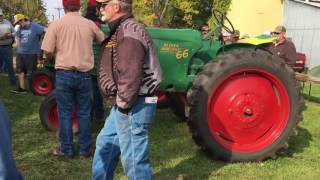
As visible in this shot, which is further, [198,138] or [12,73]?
[12,73]

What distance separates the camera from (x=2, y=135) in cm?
166

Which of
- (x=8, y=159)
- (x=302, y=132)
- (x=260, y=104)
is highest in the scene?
(x=8, y=159)

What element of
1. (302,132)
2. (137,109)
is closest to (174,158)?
(137,109)

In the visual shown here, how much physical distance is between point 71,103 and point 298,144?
2909mm

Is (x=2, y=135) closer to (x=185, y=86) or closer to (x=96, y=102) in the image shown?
(x=185, y=86)

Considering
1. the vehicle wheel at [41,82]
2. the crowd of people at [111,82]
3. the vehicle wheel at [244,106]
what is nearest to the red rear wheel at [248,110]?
the vehicle wheel at [244,106]

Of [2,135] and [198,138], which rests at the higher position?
[2,135]

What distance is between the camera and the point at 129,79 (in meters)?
3.43

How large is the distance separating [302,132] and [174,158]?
2286 millimetres

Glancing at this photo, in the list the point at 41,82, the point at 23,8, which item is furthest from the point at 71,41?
the point at 23,8

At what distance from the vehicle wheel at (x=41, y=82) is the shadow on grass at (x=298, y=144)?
5542 millimetres

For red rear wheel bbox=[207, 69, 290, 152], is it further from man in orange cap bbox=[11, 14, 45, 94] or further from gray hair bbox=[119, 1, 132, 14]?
man in orange cap bbox=[11, 14, 45, 94]

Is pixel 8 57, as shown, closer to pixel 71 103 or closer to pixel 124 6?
→ pixel 71 103

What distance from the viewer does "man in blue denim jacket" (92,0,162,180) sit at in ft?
11.3
